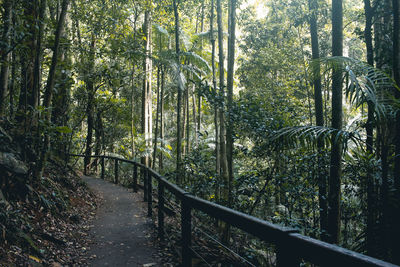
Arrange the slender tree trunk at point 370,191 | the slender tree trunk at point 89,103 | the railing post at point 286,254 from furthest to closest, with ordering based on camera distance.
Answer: the slender tree trunk at point 89,103
the slender tree trunk at point 370,191
the railing post at point 286,254

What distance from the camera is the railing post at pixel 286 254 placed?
1469 mm

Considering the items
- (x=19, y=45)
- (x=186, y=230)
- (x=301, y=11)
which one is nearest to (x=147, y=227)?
(x=186, y=230)

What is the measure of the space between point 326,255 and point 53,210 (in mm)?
5392

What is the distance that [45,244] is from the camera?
165 inches

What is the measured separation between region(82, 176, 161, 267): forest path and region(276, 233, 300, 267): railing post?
111 inches

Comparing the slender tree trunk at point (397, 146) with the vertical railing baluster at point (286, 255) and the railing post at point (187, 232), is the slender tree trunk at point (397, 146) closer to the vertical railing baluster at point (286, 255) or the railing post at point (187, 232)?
the railing post at point (187, 232)

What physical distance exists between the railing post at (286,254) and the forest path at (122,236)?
2807 millimetres

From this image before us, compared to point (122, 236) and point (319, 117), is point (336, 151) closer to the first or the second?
point (319, 117)

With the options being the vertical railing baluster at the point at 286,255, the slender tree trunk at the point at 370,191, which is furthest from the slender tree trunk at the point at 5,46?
the slender tree trunk at the point at 370,191

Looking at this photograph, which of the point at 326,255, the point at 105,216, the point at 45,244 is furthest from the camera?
the point at 105,216

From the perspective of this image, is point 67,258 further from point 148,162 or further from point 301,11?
point 148,162

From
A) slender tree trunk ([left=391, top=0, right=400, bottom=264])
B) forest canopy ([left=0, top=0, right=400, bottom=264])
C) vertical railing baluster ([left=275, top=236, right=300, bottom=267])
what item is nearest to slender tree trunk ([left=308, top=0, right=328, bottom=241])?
forest canopy ([left=0, top=0, right=400, bottom=264])

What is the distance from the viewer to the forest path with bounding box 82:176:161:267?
13.6 feet

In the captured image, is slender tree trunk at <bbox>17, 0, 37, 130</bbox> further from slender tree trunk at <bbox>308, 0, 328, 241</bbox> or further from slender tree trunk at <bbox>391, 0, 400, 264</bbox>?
slender tree trunk at <bbox>391, 0, 400, 264</bbox>
